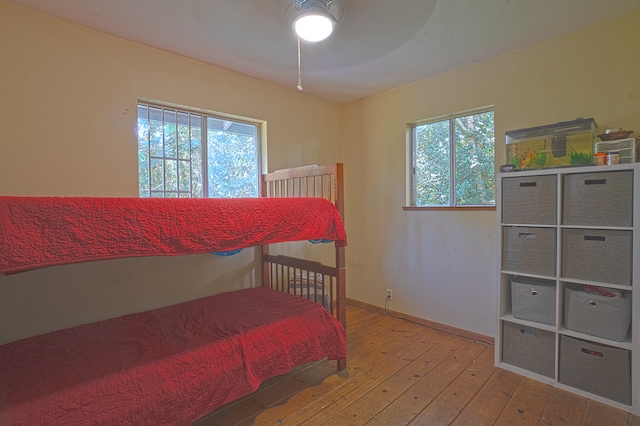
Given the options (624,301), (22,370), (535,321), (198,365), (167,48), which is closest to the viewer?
(22,370)

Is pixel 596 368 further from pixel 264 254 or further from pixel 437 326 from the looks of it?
pixel 264 254

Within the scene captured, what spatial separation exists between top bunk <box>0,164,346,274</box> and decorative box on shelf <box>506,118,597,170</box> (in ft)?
4.85

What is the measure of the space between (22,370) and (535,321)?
278 cm

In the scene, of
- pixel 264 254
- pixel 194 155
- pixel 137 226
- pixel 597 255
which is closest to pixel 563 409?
pixel 597 255

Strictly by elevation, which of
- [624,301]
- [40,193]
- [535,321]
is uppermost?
[40,193]

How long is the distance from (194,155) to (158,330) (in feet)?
4.42

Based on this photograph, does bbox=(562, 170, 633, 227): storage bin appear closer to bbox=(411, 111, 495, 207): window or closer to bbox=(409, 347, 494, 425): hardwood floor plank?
bbox=(411, 111, 495, 207): window

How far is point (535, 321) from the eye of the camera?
204 cm

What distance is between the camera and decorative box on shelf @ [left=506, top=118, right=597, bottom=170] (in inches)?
75.5

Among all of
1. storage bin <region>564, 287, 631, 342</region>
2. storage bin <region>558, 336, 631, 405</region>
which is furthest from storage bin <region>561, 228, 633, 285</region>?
storage bin <region>558, 336, 631, 405</region>

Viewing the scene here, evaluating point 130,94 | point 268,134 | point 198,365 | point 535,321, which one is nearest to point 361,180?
point 268,134

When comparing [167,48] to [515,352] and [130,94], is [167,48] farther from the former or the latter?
[515,352]

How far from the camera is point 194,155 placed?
97.8 inches

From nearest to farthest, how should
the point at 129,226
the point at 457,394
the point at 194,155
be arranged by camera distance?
the point at 129,226 → the point at 457,394 → the point at 194,155
